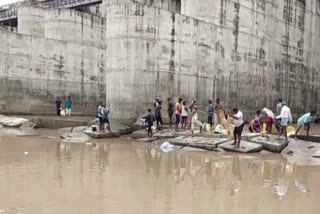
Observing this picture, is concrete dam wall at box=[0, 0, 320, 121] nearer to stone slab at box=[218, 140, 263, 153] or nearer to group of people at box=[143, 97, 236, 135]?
group of people at box=[143, 97, 236, 135]

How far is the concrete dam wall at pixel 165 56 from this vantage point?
19.2 meters

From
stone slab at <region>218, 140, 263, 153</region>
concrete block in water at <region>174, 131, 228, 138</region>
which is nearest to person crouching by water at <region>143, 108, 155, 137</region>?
concrete block in water at <region>174, 131, 228, 138</region>

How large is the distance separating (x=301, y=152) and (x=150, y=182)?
6.92m

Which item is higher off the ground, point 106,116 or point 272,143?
point 106,116

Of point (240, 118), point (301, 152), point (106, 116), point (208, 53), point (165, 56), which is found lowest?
point (301, 152)

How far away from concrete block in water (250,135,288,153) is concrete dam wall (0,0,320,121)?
6.18 metres

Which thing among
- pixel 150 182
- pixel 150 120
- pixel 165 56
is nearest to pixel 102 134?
pixel 150 120

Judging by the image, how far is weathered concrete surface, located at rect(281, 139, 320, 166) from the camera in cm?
1275

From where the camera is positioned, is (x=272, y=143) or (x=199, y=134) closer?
(x=272, y=143)

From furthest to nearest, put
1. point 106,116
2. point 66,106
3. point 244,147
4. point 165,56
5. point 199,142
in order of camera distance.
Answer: point 66,106 → point 165,56 → point 106,116 → point 199,142 → point 244,147

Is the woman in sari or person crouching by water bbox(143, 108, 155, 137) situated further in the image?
person crouching by water bbox(143, 108, 155, 137)

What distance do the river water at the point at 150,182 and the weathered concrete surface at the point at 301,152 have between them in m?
0.42

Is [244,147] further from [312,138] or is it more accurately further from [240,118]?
[312,138]

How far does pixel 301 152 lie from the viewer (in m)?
14.0
